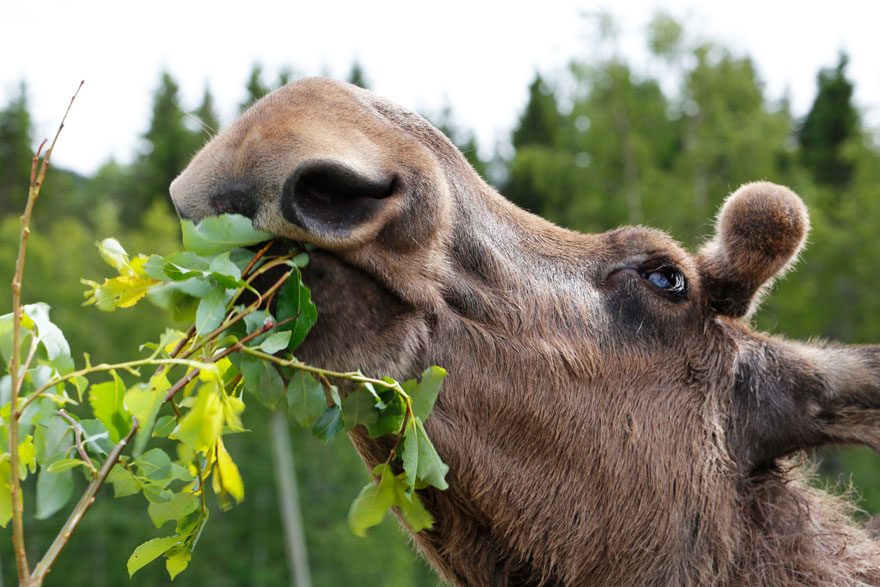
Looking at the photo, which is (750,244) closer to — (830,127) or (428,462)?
(428,462)

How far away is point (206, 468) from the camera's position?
7.58 ft

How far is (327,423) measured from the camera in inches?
91.7

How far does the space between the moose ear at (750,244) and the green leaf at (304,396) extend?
6.53ft

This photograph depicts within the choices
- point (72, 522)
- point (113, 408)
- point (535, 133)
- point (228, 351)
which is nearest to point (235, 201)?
point (228, 351)

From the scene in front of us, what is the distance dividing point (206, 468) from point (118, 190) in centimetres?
6171

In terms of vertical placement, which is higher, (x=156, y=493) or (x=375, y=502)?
(x=375, y=502)

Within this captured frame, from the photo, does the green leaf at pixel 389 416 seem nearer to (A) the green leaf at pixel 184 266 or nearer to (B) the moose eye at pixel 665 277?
(A) the green leaf at pixel 184 266

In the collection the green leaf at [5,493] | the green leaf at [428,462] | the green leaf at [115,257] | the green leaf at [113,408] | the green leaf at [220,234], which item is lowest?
the green leaf at [5,493]

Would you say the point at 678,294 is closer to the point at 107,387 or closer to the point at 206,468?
the point at 206,468

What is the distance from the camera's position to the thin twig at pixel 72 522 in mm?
1663

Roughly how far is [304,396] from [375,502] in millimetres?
427

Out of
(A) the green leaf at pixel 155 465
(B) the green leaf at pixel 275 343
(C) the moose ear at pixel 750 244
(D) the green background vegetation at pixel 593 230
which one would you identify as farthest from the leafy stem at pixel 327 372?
(D) the green background vegetation at pixel 593 230

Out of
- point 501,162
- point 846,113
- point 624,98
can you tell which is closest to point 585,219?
point 624,98

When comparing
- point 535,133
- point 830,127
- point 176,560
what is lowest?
point 535,133
